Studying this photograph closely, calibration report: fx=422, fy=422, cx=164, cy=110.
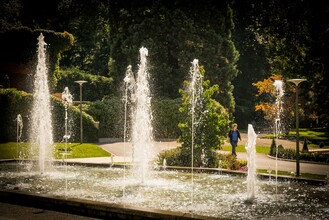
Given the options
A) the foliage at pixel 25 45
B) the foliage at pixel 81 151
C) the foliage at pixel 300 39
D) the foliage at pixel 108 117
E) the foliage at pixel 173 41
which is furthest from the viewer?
the foliage at pixel 173 41

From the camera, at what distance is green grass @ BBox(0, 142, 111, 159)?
74.9ft

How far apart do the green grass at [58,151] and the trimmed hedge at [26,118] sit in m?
1.85

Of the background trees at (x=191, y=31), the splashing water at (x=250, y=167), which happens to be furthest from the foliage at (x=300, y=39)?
the splashing water at (x=250, y=167)

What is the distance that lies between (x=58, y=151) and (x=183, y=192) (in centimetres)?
1334

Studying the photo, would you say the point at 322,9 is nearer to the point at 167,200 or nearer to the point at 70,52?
the point at 167,200

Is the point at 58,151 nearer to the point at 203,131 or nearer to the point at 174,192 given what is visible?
the point at 203,131

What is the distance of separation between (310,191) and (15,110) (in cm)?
2219

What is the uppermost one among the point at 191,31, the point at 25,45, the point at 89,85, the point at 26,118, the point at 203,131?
the point at 191,31

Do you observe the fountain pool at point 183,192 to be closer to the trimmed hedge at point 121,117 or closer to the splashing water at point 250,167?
the splashing water at point 250,167

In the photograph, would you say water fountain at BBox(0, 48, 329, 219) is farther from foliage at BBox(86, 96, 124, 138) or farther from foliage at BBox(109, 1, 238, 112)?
foliage at BBox(109, 1, 238, 112)

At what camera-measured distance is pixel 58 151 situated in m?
23.8

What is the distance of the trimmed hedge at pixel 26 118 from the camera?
93.6ft

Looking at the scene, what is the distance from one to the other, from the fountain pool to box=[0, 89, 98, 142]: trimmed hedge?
12.1 m

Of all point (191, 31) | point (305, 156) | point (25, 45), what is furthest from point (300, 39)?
point (25, 45)
